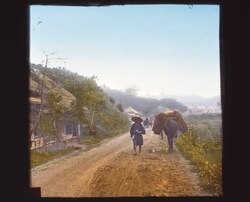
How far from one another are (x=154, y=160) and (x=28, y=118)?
4.05ft

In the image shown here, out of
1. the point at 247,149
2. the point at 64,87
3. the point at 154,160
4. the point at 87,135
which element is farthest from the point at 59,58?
the point at 247,149

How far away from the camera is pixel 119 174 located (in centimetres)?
363

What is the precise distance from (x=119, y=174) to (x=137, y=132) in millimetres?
472

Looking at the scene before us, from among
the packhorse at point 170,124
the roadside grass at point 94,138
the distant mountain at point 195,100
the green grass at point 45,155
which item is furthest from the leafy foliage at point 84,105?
the distant mountain at point 195,100

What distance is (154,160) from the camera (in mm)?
3709

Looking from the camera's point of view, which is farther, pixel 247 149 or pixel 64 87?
pixel 64 87

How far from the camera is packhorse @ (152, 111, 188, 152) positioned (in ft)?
12.5

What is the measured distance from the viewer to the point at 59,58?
3.66 m

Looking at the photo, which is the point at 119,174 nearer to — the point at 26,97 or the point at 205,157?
the point at 205,157

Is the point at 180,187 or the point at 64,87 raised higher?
the point at 64,87

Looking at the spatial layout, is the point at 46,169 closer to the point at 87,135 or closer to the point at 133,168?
the point at 87,135

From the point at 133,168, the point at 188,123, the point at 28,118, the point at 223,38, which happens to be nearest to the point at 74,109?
the point at 28,118

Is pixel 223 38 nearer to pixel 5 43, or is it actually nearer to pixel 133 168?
pixel 133 168

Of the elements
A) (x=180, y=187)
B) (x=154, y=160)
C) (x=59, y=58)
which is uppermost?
(x=59, y=58)
